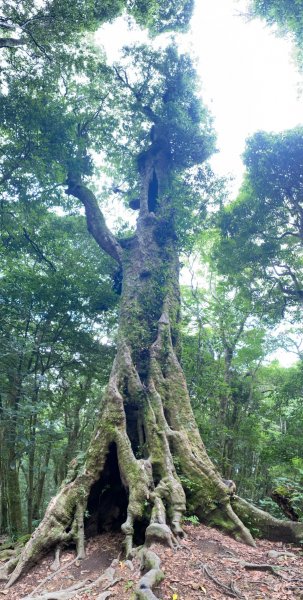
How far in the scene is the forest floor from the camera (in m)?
3.40

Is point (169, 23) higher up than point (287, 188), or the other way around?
point (169, 23)

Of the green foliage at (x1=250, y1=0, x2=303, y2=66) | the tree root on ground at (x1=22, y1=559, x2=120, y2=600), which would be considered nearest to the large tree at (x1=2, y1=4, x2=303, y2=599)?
the tree root on ground at (x1=22, y1=559, x2=120, y2=600)

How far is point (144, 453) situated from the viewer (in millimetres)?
6203

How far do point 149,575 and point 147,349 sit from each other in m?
4.98

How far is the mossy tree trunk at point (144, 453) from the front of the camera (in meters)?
4.89

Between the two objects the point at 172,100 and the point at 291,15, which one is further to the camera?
the point at 172,100

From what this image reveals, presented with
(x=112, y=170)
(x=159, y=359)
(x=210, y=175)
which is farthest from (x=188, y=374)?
(x=112, y=170)

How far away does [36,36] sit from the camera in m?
8.91

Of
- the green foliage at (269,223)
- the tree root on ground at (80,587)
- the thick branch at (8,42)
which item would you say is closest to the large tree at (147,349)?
the tree root on ground at (80,587)

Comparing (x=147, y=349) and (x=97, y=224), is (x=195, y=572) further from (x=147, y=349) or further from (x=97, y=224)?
(x=97, y=224)

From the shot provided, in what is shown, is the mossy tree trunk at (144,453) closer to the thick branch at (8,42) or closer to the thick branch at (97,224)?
the thick branch at (97,224)

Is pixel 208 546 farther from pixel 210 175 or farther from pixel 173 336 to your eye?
pixel 210 175

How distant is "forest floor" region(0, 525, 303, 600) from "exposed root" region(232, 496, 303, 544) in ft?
0.52

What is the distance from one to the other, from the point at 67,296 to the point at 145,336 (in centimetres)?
346
